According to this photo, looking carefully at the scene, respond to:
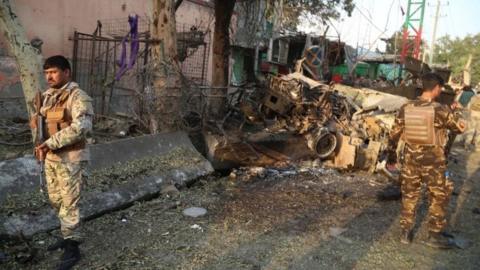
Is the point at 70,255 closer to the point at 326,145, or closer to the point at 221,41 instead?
the point at 326,145

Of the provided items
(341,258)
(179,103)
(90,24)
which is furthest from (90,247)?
(90,24)

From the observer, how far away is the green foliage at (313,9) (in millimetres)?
14258

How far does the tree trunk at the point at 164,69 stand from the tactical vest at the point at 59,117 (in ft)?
10.7

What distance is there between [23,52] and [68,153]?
2.24 metres

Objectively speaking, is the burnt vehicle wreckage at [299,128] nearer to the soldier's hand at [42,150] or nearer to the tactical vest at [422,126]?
the tactical vest at [422,126]

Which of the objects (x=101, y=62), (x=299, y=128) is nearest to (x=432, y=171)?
(x=299, y=128)

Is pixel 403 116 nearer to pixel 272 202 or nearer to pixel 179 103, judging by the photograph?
pixel 272 202

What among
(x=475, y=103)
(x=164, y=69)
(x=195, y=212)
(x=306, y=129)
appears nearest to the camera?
(x=195, y=212)

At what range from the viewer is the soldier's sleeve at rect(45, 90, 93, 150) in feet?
11.2

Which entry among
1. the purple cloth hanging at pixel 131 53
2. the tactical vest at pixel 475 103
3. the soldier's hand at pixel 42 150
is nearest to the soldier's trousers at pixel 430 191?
the soldier's hand at pixel 42 150

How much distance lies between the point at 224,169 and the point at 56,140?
412 cm

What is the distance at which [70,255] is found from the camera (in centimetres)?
357

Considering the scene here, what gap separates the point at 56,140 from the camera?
11.2 ft

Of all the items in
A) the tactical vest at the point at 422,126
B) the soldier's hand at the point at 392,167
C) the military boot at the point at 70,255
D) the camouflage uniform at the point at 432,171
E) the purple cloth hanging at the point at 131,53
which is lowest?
the military boot at the point at 70,255
